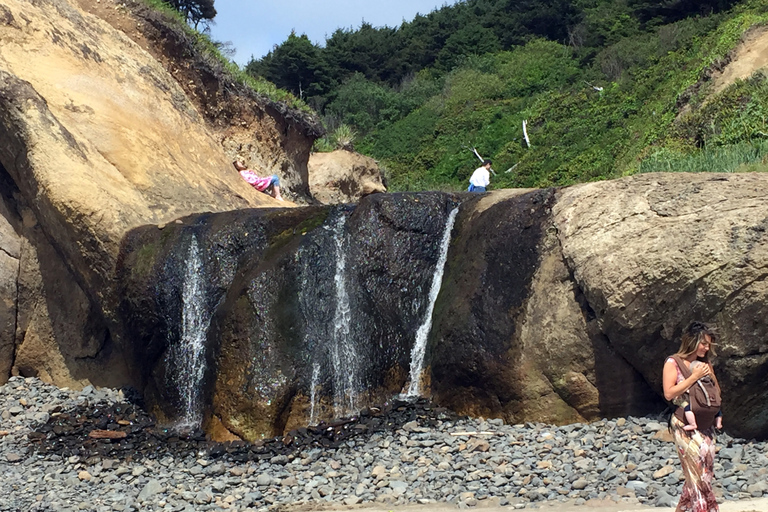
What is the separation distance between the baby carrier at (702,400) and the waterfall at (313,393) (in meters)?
4.55

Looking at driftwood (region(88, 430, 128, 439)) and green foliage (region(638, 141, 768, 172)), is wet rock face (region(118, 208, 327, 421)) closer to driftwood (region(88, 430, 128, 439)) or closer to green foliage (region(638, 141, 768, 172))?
driftwood (region(88, 430, 128, 439))

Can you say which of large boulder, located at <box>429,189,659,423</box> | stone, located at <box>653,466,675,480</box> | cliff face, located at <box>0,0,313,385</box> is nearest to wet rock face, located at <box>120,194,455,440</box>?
large boulder, located at <box>429,189,659,423</box>

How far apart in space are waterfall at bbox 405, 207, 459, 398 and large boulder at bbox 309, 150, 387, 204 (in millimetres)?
10862

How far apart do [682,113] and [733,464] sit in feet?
45.0

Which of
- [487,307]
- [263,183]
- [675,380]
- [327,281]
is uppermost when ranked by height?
[263,183]

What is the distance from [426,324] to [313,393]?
1510mm

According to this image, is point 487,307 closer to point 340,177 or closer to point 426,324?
point 426,324

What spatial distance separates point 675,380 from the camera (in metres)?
5.34

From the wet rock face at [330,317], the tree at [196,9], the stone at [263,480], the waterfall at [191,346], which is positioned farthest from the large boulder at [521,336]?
the tree at [196,9]

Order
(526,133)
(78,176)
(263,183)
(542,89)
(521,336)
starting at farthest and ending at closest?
(542,89) < (526,133) < (263,183) < (78,176) < (521,336)

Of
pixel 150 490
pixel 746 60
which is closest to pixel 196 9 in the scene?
pixel 746 60

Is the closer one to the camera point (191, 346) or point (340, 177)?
point (191, 346)

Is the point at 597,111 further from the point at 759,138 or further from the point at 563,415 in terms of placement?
the point at 563,415

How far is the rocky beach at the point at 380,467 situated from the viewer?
699 centimetres
